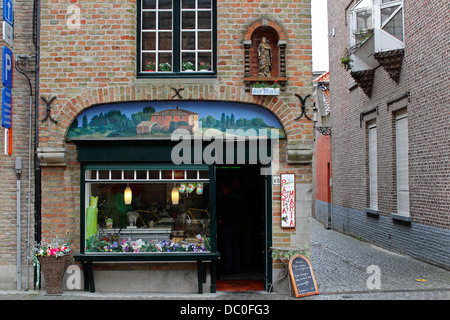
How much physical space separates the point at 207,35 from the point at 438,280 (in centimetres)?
655

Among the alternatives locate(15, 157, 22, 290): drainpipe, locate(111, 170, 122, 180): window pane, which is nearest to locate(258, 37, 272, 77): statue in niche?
locate(111, 170, 122, 180): window pane

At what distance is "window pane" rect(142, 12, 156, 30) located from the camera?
879cm

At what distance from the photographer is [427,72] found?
35.9 ft

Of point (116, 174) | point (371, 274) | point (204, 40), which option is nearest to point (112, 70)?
point (204, 40)

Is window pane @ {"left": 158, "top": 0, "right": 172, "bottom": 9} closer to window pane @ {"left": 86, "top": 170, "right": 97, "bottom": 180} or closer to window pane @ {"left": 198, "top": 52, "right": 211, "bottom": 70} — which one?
window pane @ {"left": 198, "top": 52, "right": 211, "bottom": 70}

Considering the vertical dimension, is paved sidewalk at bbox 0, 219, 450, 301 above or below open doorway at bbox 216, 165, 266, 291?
below

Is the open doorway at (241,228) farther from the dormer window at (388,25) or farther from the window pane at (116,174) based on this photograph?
the dormer window at (388,25)

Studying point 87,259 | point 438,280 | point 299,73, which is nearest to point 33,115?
point 87,259

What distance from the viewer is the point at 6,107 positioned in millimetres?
8297

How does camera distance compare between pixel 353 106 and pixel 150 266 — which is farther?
pixel 353 106

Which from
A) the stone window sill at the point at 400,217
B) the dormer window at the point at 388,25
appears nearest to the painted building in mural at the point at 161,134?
the stone window sill at the point at 400,217

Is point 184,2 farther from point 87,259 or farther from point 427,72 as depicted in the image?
point 427,72

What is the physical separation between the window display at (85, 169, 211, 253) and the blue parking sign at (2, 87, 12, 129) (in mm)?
1692

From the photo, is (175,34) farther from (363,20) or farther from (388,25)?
(363,20)
